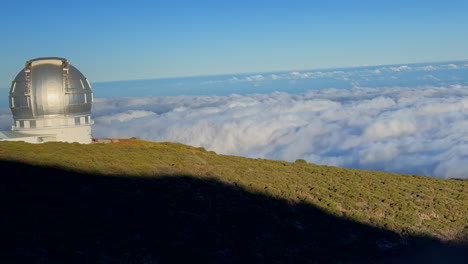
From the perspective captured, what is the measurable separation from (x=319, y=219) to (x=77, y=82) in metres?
21.2

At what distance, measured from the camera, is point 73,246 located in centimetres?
1738

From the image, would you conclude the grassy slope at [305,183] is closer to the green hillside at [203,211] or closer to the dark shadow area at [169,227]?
the green hillside at [203,211]

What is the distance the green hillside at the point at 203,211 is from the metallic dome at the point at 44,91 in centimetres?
387

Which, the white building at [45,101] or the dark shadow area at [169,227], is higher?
the white building at [45,101]

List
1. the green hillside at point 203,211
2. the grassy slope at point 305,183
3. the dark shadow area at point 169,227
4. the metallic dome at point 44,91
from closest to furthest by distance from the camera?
the dark shadow area at point 169,227 < the green hillside at point 203,211 < the grassy slope at point 305,183 < the metallic dome at point 44,91

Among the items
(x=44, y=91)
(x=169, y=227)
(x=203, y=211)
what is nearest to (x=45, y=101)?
(x=44, y=91)

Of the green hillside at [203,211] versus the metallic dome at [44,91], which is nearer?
the green hillside at [203,211]

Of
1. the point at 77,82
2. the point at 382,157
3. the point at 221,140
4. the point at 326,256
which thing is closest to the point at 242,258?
the point at 326,256

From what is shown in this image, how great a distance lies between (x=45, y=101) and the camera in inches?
1341

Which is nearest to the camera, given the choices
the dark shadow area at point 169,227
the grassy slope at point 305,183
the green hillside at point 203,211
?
the dark shadow area at point 169,227

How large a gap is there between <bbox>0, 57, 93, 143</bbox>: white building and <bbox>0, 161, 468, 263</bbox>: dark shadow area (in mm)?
9948

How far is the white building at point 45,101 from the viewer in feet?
112

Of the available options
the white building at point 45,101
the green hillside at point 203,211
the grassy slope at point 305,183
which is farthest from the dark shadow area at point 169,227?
the white building at point 45,101

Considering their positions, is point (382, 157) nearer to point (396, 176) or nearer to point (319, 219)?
point (396, 176)
